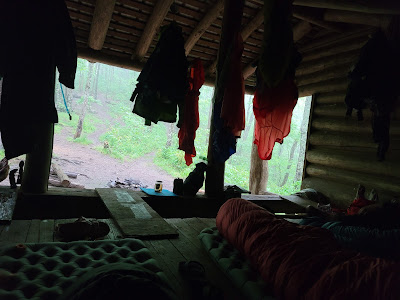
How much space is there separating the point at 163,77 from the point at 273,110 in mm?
1452

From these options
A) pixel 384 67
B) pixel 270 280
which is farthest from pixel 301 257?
pixel 384 67

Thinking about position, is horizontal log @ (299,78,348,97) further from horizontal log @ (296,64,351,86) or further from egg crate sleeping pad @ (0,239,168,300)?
egg crate sleeping pad @ (0,239,168,300)

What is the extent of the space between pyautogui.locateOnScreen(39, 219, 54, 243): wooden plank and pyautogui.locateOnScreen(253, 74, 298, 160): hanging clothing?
2617 millimetres

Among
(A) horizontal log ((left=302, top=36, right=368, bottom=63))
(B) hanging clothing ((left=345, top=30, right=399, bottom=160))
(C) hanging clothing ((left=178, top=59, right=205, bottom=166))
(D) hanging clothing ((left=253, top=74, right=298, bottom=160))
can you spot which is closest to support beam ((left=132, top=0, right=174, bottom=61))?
(C) hanging clothing ((left=178, top=59, right=205, bottom=166))

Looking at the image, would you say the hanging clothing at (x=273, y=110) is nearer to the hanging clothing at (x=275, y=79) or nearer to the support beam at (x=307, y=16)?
the hanging clothing at (x=275, y=79)

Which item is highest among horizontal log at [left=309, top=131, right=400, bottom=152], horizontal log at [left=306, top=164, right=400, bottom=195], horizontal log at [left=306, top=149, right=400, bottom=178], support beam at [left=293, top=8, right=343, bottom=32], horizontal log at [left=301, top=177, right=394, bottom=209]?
A: support beam at [left=293, top=8, right=343, bottom=32]

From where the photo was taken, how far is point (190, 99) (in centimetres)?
450

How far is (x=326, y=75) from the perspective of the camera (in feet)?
19.7

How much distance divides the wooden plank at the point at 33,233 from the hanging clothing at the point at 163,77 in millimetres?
1764

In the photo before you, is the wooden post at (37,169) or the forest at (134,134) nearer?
the wooden post at (37,169)

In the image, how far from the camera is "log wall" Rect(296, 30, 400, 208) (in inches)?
188

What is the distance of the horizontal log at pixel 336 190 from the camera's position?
5.38 m

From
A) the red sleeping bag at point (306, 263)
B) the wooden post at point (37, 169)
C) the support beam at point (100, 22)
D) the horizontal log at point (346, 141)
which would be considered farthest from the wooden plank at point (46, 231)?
the horizontal log at point (346, 141)

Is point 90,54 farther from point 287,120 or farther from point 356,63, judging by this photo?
point 356,63
